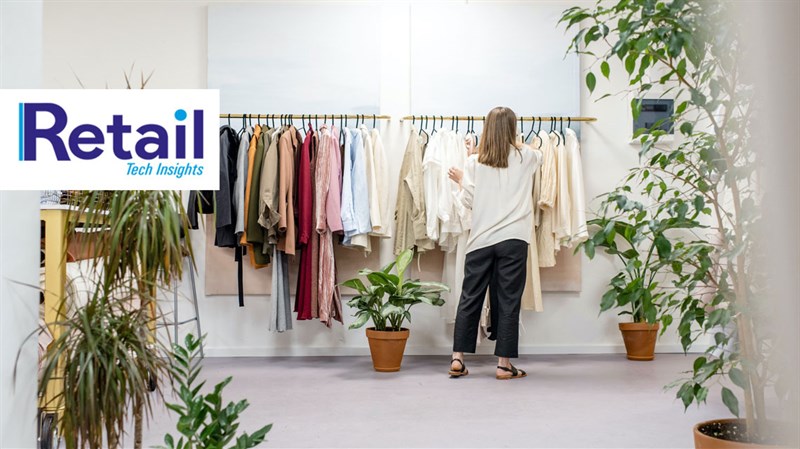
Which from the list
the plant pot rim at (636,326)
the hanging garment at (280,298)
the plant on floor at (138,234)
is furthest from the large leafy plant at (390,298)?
the plant on floor at (138,234)

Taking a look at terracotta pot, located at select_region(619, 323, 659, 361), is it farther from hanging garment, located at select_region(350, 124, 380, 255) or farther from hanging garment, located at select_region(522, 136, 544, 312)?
hanging garment, located at select_region(350, 124, 380, 255)

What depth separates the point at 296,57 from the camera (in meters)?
4.84

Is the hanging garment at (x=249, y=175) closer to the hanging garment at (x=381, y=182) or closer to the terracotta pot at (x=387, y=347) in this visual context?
the hanging garment at (x=381, y=182)

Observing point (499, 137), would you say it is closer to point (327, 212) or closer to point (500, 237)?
point (500, 237)

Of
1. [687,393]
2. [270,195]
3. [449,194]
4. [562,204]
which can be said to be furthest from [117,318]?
[562,204]

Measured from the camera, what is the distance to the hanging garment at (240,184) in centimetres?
442

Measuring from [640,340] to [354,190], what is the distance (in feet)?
6.78

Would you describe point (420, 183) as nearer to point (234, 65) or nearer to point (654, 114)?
point (234, 65)

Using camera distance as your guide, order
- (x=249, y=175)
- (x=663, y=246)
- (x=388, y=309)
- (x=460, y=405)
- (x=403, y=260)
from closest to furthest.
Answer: (x=663, y=246), (x=460, y=405), (x=388, y=309), (x=403, y=260), (x=249, y=175)

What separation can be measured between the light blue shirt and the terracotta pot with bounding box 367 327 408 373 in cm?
70

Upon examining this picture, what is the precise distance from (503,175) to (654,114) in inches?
70.5

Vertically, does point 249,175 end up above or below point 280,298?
above

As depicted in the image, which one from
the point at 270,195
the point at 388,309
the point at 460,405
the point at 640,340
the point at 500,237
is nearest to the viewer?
the point at 460,405

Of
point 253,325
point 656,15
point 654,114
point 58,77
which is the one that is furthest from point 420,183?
point 656,15
